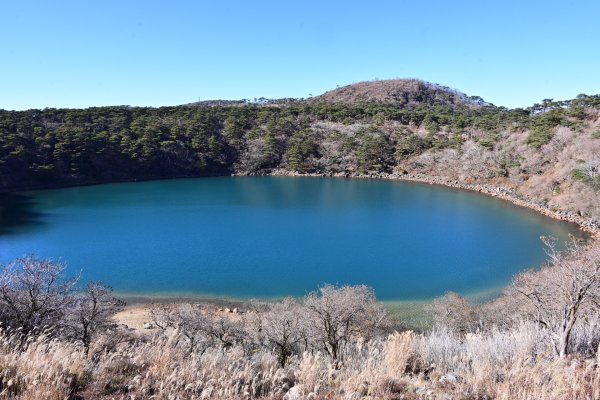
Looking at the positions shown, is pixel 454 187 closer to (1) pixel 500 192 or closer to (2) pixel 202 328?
(1) pixel 500 192

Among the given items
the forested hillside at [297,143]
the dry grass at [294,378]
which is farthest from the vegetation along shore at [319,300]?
the forested hillside at [297,143]

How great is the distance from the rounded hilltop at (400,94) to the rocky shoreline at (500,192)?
5444 cm

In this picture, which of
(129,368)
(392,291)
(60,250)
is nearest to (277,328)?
(129,368)

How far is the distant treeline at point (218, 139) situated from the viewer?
57.0 meters

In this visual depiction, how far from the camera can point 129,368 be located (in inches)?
193

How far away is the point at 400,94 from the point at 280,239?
99.5 metres

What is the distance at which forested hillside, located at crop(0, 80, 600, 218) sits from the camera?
48.7 meters

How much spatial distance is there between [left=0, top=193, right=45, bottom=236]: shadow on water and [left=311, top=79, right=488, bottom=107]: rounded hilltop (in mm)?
86164

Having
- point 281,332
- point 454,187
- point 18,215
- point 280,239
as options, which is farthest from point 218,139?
point 281,332

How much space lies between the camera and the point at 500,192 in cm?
4606

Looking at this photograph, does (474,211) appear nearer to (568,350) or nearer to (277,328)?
(277,328)

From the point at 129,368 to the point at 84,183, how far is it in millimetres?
61294

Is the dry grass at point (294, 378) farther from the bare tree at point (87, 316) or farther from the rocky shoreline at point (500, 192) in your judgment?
the rocky shoreline at point (500, 192)

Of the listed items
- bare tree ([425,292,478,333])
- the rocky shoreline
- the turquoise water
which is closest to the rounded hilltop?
the rocky shoreline
